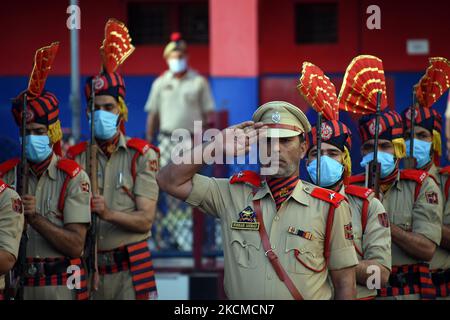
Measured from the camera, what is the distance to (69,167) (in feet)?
24.7

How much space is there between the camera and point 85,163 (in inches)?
319

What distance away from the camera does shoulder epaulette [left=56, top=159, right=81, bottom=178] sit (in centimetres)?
749

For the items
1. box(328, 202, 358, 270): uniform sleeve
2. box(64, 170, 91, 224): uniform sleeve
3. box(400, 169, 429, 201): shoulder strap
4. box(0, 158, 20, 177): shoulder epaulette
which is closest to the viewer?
box(328, 202, 358, 270): uniform sleeve

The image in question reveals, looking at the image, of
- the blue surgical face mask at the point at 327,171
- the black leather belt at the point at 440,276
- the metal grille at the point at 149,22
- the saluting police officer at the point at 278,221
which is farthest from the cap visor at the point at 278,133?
the metal grille at the point at 149,22

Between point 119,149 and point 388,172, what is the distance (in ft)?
6.08

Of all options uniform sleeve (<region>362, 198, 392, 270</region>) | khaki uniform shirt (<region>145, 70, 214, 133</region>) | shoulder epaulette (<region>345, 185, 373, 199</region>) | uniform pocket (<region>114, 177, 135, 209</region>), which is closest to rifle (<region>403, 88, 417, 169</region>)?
shoulder epaulette (<region>345, 185, 373, 199</region>)

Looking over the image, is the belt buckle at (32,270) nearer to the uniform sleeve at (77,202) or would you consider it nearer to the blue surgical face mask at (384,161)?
the uniform sleeve at (77,202)

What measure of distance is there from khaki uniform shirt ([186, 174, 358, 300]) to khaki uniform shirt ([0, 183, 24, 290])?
116 cm

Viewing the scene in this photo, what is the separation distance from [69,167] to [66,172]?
36 millimetres

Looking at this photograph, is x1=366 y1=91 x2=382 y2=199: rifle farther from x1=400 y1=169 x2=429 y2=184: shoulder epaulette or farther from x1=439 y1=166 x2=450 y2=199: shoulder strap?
x1=439 y1=166 x2=450 y2=199: shoulder strap

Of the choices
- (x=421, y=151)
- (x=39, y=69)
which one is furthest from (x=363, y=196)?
(x=39, y=69)

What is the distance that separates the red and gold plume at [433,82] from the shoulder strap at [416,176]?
0.94 metres
